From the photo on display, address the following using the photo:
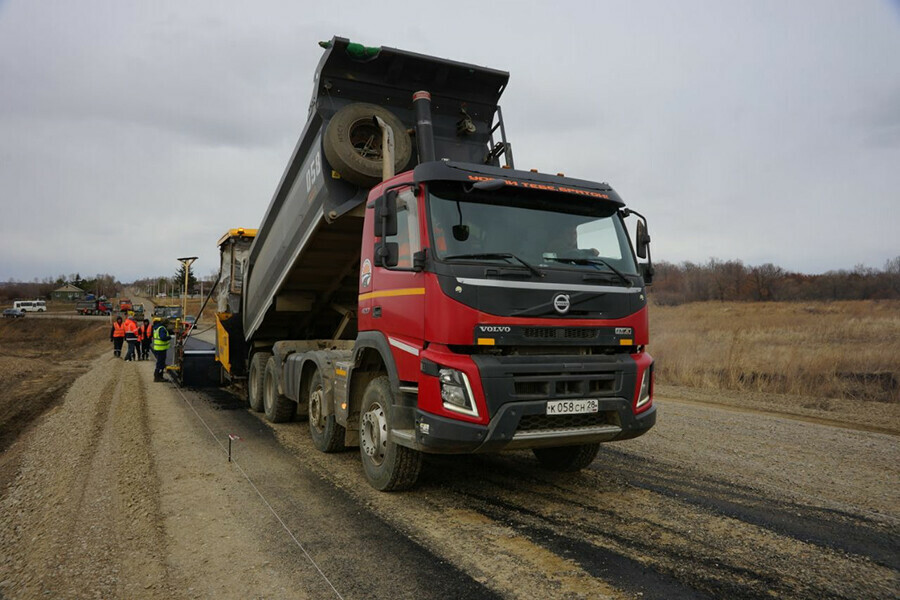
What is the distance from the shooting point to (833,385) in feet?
35.7

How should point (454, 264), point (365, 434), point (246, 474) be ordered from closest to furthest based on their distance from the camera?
point (454, 264), point (365, 434), point (246, 474)

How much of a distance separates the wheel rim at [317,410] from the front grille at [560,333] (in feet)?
10.4

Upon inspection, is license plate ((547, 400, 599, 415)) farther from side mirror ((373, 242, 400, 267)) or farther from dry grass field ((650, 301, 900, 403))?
dry grass field ((650, 301, 900, 403))

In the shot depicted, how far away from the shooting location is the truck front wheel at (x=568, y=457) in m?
5.38

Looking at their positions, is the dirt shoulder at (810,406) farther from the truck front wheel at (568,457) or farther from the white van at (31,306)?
the white van at (31,306)

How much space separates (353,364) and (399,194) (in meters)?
1.67

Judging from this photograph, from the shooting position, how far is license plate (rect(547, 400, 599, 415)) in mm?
4273

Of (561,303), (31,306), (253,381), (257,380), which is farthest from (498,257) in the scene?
(31,306)

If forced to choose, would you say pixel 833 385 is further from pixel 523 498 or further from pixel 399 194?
pixel 399 194

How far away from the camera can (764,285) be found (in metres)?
41.2

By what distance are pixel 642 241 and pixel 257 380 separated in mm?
6638

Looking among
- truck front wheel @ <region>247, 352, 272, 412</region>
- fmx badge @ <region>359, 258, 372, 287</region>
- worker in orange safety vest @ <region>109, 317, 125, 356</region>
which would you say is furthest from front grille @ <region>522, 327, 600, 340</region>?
worker in orange safety vest @ <region>109, 317, 125, 356</region>

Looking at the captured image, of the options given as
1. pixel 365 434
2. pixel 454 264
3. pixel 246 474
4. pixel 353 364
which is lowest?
pixel 246 474

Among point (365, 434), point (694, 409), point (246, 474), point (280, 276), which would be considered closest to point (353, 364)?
point (365, 434)
